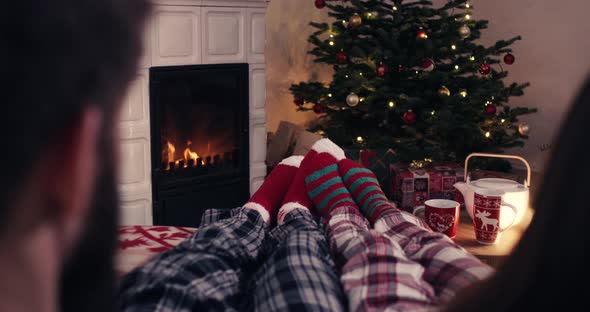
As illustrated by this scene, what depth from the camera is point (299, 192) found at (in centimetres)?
188

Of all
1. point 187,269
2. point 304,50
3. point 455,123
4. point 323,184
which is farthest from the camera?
point 304,50

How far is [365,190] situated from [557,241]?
5.26 ft

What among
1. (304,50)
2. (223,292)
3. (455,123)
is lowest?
(223,292)

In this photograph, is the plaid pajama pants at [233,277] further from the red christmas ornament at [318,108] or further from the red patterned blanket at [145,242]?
the red christmas ornament at [318,108]

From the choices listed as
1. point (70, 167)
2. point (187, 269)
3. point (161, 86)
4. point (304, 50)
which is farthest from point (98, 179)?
point (304, 50)

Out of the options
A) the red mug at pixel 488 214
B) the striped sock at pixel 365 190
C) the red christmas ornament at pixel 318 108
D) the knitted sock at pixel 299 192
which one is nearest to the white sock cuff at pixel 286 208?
the knitted sock at pixel 299 192

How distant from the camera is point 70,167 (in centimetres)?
18

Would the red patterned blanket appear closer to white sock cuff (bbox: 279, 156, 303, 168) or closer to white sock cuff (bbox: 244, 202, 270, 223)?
white sock cuff (bbox: 244, 202, 270, 223)

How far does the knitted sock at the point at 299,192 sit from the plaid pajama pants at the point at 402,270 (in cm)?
34

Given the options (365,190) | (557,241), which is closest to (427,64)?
(365,190)

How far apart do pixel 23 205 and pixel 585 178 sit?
195 mm

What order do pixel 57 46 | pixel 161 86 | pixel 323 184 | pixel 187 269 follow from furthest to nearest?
pixel 161 86, pixel 323 184, pixel 187 269, pixel 57 46

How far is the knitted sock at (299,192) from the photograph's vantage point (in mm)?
1713

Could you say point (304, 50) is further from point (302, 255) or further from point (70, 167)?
point (70, 167)
